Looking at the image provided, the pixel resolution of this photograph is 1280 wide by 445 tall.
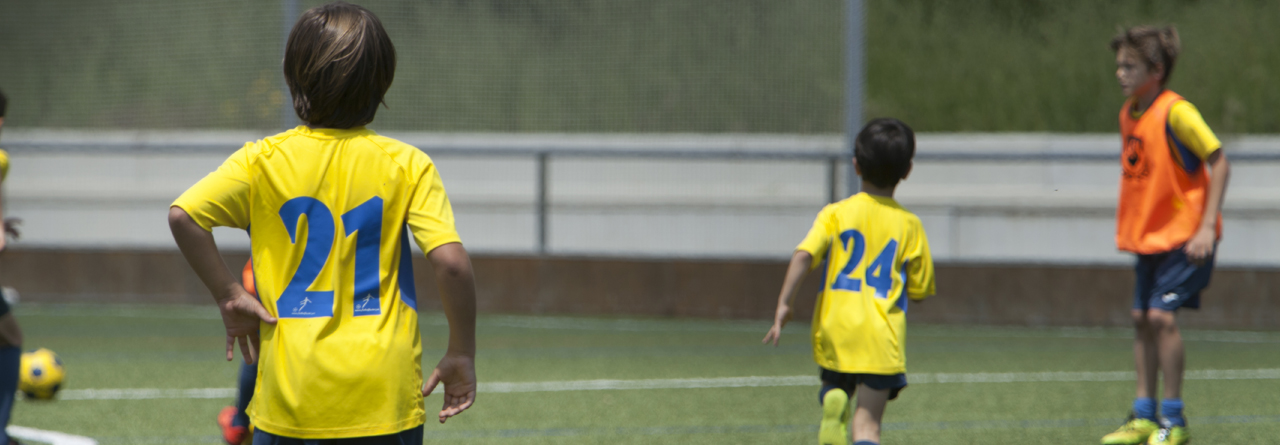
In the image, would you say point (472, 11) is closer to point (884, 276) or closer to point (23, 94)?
point (23, 94)

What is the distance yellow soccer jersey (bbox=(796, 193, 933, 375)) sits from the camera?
12.1ft

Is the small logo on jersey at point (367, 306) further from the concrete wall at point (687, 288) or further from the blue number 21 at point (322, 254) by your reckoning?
the concrete wall at point (687, 288)

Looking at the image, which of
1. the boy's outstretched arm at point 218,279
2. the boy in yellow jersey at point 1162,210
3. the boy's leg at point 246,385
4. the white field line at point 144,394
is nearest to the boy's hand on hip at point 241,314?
the boy's outstretched arm at point 218,279

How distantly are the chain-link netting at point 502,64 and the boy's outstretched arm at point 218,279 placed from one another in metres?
7.58

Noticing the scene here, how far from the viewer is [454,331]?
2225mm

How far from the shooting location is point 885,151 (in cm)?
374

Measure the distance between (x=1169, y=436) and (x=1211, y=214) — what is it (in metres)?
0.88

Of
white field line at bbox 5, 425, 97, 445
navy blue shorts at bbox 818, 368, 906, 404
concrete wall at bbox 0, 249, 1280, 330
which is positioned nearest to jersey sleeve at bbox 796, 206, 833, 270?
navy blue shorts at bbox 818, 368, 906, 404

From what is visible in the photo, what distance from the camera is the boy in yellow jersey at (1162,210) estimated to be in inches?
180

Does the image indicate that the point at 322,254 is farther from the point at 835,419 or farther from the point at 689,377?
the point at 689,377

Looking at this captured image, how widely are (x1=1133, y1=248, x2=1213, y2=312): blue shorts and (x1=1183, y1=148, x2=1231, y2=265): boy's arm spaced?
70 millimetres

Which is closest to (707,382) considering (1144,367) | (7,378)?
(1144,367)

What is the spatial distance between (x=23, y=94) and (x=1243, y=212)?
12.5 meters

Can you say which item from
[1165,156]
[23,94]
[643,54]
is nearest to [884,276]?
[1165,156]
